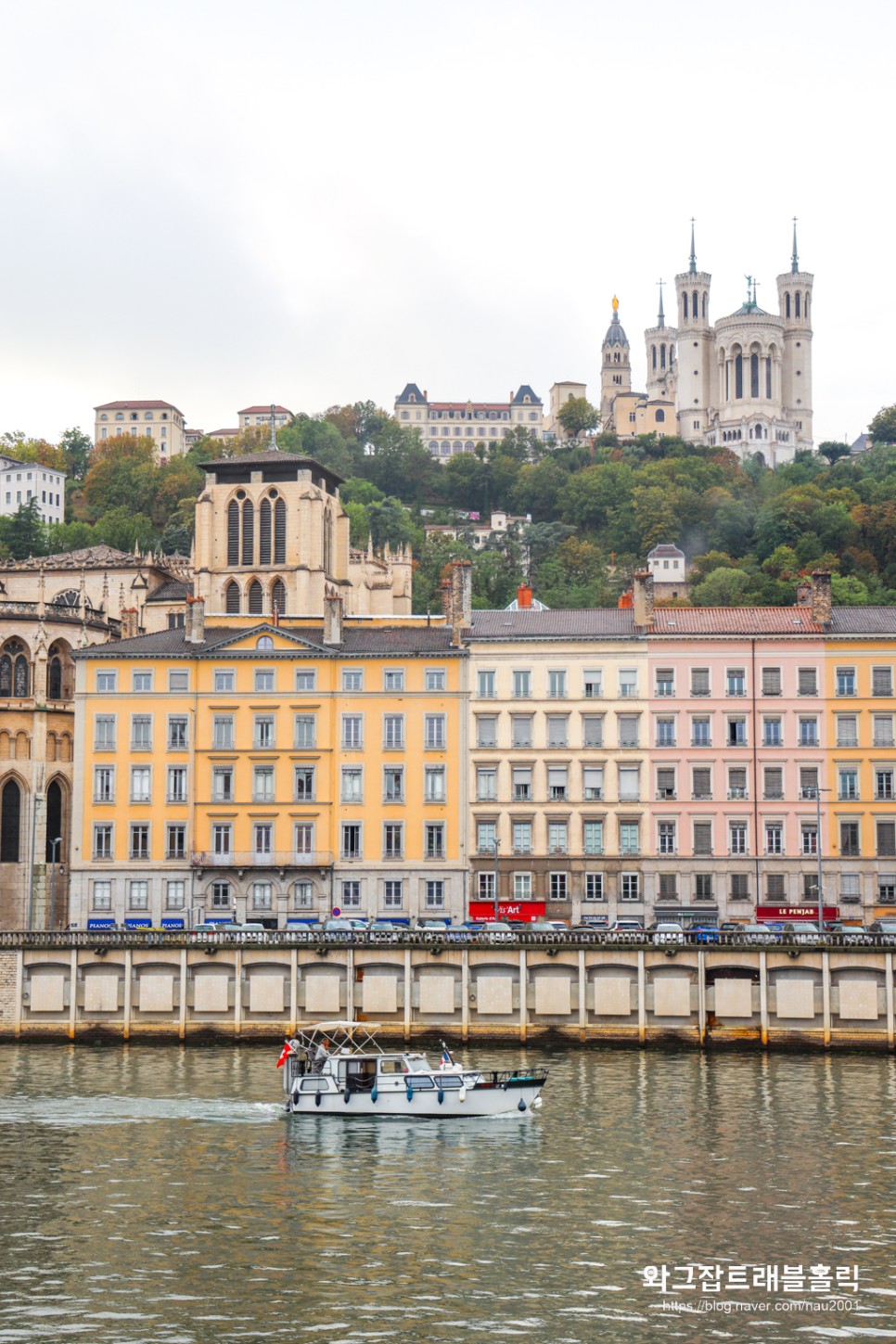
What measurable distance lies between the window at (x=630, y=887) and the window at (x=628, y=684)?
9214 millimetres

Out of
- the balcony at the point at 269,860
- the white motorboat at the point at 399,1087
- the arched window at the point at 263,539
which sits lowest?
the white motorboat at the point at 399,1087

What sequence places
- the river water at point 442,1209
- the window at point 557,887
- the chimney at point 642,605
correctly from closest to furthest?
the river water at point 442,1209
the window at point 557,887
the chimney at point 642,605

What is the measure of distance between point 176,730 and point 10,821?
18.6m

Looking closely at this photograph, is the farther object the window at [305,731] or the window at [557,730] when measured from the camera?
the window at [305,731]

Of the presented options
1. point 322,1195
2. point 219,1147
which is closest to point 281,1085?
point 219,1147

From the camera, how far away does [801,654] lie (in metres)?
92.9

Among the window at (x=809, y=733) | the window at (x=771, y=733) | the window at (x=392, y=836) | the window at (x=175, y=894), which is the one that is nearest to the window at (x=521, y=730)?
the window at (x=392, y=836)

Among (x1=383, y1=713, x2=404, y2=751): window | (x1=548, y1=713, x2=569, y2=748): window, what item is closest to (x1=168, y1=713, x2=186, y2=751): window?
(x1=383, y1=713, x2=404, y2=751): window

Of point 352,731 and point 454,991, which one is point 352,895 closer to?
point 352,731

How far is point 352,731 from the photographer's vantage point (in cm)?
9400

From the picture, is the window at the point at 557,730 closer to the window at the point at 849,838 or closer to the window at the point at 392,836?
the window at the point at 392,836

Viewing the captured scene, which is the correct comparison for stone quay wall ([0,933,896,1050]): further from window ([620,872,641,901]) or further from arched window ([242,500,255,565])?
arched window ([242,500,255,565])

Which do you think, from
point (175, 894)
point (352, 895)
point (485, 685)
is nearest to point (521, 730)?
point (485, 685)

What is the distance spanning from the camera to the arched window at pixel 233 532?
130m
